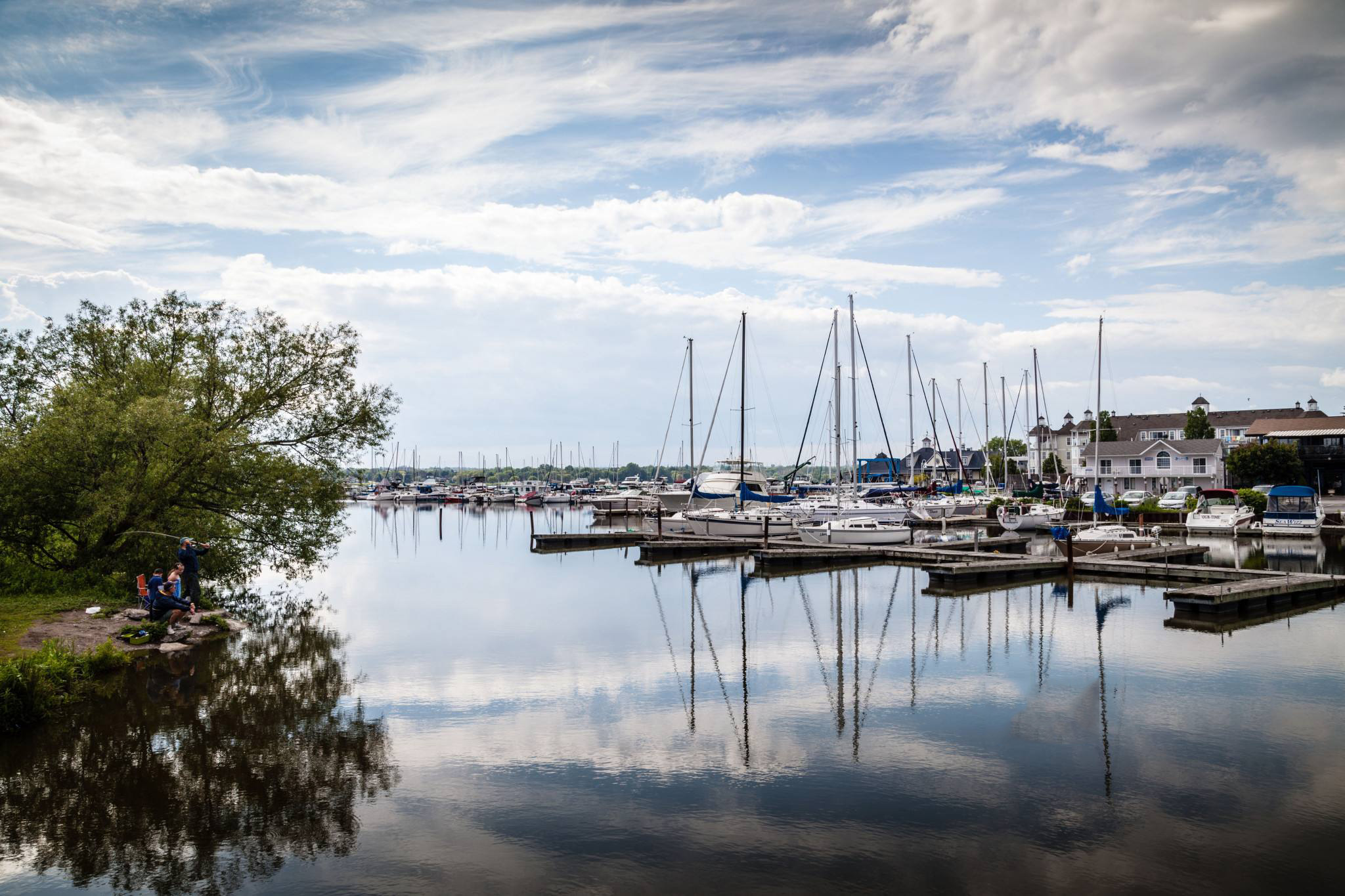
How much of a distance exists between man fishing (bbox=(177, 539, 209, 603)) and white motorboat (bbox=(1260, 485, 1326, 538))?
221 ft

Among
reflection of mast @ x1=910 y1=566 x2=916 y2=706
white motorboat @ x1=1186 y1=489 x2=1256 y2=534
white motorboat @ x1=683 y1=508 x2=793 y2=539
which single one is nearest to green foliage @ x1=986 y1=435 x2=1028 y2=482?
white motorboat @ x1=1186 y1=489 x2=1256 y2=534

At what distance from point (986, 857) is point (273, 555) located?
30.7 meters

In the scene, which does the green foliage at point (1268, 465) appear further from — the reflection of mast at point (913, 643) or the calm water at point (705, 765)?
the calm water at point (705, 765)

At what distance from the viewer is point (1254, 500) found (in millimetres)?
73562

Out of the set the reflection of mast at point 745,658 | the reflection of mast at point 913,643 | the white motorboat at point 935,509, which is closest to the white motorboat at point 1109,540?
the reflection of mast at point 913,643

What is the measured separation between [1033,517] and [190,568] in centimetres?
6080

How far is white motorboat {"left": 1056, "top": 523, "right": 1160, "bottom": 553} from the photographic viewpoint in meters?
51.7

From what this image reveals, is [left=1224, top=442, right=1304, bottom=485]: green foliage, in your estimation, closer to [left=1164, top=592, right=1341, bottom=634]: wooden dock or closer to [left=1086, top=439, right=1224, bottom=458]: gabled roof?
[left=1086, top=439, right=1224, bottom=458]: gabled roof

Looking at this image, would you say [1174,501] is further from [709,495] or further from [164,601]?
[164,601]

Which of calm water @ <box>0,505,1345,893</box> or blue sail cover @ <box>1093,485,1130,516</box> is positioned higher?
blue sail cover @ <box>1093,485,1130,516</box>

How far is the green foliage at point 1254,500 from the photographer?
72625mm

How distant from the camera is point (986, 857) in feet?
41.5

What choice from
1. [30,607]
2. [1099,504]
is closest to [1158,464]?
[1099,504]

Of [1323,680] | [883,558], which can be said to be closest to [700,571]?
[883,558]
